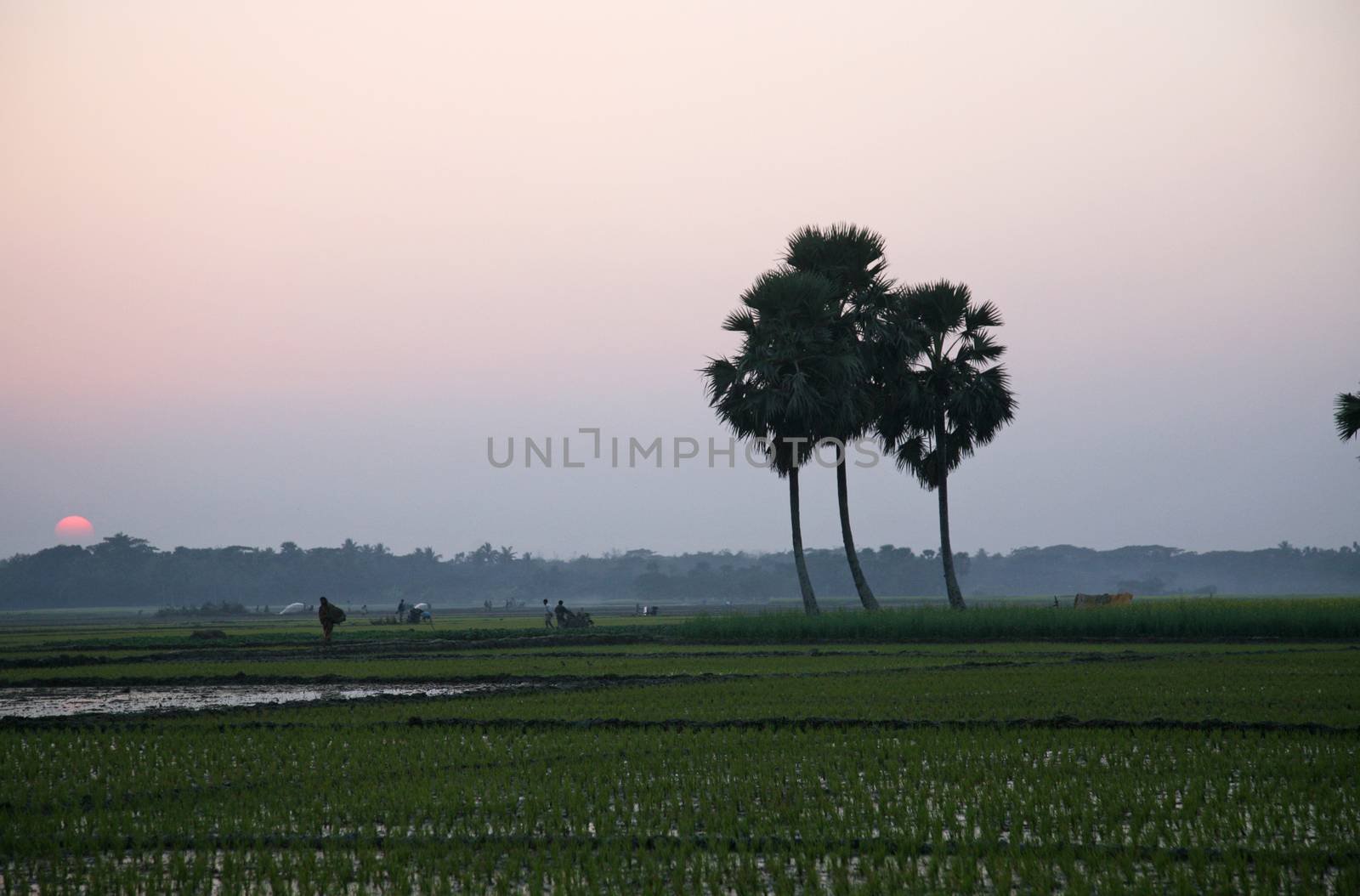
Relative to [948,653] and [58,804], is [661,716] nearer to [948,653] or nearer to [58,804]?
[58,804]

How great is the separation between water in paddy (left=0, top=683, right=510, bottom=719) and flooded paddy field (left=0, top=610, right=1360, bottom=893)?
0.24m

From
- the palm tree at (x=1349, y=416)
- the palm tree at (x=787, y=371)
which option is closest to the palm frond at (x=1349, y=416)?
the palm tree at (x=1349, y=416)

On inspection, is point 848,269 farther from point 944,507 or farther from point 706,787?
point 706,787

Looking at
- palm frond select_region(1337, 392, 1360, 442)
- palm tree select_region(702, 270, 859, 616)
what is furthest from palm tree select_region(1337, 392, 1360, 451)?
palm tree select_region(702, 270, 859, 616)

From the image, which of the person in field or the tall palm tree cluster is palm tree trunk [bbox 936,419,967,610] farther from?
the person in field

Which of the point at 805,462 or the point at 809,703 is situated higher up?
the point at 805,462

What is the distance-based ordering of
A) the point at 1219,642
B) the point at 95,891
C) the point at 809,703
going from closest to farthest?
the point at 95,891 < the point at 809,703 < the point at 1219,642

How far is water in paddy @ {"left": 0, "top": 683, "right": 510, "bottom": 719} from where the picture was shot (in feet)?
72.1

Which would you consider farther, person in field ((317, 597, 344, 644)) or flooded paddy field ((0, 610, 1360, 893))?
person in field ((317, 597, 344, 644))

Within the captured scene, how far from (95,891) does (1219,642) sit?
34.5 meters

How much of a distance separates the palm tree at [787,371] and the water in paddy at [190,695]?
2268cm

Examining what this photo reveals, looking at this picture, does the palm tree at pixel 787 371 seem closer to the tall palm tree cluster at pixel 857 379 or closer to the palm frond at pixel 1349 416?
the tall palm tree cluster at pixel 857 379

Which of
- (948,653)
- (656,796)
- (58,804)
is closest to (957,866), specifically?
(656,796)

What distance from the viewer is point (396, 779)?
42.2 feet
